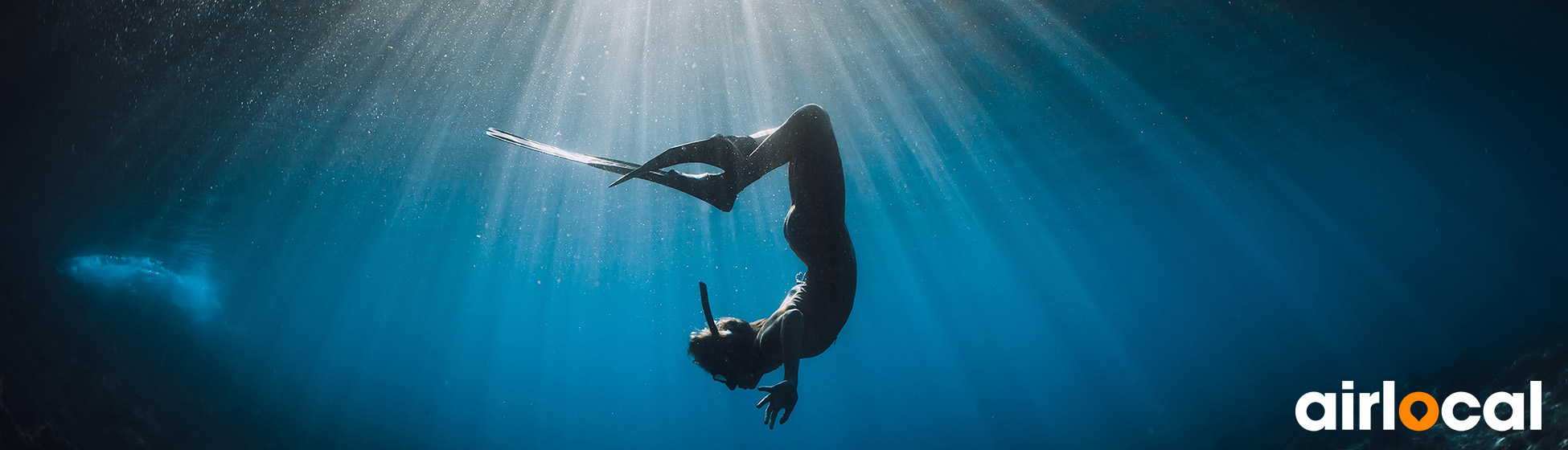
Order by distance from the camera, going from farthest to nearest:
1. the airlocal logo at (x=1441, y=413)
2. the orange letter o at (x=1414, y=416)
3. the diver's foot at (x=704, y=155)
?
the orange letter o at (x=1414, y=416) < the airlocal logo at (x=1441, y=413) < the diver's foot at (x=704, y=155)

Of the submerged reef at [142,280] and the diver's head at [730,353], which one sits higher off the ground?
the diver's head at [730,353]

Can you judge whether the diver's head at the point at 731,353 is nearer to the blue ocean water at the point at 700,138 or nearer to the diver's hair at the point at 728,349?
the diver's hair at the point at 728,349

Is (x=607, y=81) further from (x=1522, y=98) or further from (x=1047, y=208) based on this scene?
(x=1522, y=98)

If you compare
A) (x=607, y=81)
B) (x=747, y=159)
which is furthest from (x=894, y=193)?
(x=747, y=159)

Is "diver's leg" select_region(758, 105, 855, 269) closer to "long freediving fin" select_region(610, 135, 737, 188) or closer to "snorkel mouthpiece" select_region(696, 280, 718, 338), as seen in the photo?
"long freediving fin" select_region(610, 135, 737, 188)

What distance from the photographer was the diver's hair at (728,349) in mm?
3225

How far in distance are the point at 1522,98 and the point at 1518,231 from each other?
190 feet

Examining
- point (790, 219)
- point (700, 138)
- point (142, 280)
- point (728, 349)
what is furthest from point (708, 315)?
point (142, 280)

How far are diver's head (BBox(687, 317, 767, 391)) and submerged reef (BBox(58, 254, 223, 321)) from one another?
3851 cm

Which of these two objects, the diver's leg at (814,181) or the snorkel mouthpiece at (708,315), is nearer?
the snorkel mouthpiece at (708,315)

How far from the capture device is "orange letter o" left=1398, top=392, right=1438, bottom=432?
36.1 feet

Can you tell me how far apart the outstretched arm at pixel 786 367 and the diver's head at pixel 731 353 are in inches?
7.8

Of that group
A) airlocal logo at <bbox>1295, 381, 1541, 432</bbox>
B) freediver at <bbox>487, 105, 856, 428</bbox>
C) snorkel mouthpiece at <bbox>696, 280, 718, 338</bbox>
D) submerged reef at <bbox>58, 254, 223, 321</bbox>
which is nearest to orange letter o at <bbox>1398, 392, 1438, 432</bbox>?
airlocal logo at <bbox>1295, 381, 1541, 432</bbox>

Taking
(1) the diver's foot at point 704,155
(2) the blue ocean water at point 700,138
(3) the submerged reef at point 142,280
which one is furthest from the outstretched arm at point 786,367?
(3) the submerged reef at point 142,280
